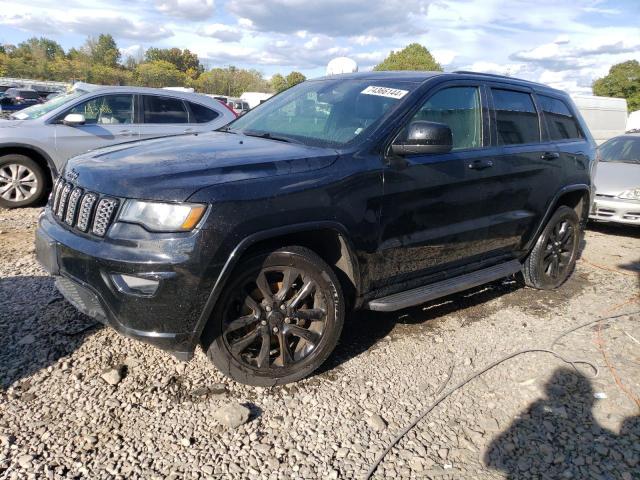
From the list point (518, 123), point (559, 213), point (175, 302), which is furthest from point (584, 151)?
point (175, 302)

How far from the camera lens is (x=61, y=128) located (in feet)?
24.2

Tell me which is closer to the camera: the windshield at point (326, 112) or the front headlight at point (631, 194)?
the windshield at point (326, 112)

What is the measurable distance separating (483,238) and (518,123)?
109 cm

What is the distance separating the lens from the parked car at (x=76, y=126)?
717 cm

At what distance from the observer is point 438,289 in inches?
149

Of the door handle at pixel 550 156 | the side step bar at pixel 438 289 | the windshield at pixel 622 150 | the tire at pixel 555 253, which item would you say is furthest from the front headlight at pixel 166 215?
the windshield at pixel 622 150

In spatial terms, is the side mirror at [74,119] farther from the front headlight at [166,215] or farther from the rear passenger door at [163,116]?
the front headlight at [166,215]

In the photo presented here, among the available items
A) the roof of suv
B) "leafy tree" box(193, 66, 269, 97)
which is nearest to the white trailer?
the roof of suv

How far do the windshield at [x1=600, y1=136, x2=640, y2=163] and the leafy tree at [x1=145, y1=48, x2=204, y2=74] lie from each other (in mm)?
95427

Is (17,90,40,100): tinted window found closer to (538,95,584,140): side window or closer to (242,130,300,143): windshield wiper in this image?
(242,130,300,143): windshield wiper

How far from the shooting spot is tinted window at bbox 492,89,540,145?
427 cm

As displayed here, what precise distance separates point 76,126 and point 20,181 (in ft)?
3.42

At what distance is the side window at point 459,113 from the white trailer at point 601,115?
15.2m

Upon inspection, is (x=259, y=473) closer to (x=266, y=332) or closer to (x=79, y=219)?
(x=266, y=332)
